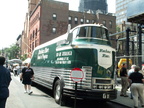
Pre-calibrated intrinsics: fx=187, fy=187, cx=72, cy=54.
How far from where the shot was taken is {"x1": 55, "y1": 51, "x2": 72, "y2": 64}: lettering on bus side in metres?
7.96

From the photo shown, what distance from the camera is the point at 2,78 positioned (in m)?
4.45

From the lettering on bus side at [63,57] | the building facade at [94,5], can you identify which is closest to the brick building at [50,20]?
the lettering on bus side at [63,57]

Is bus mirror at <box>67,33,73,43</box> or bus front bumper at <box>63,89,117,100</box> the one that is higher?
bus mirror at <box>67,33,73,43</box>

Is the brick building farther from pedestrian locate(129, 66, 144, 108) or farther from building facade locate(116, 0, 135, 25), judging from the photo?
building facade locate(116, 0, 135, 25)

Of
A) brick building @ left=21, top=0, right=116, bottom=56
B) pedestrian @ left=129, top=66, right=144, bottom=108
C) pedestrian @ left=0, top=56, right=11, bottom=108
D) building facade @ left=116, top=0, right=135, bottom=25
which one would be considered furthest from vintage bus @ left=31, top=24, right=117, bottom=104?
building facade @ left=116, top=0, right=135, bottom=25

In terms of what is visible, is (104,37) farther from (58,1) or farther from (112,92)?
(58,1)

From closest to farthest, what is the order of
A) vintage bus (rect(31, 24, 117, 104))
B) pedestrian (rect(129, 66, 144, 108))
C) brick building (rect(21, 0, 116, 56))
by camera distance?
vintage bus (rect(31, 24, 117, 104)), pedestrian (rect(129, 66, 144, 108)), brick building (rect(21, 0, 116, 56))

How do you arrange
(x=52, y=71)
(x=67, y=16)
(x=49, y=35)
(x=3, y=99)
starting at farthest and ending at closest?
(x=67, y=16)
(x=49, y=35)
(x=52, y=71)
(x=3, y=99)

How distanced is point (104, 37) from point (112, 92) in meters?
2.41

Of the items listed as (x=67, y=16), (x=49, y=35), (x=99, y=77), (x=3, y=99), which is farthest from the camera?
(x=67, y=16)

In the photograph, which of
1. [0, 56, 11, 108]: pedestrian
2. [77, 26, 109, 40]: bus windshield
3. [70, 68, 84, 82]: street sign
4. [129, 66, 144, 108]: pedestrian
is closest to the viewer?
[0, 56, 11, 108]: pedestrian

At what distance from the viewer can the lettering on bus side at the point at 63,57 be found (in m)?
7.96

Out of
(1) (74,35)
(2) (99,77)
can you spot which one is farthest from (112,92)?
(1) (74,35)

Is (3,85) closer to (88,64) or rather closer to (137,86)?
(88,64)
